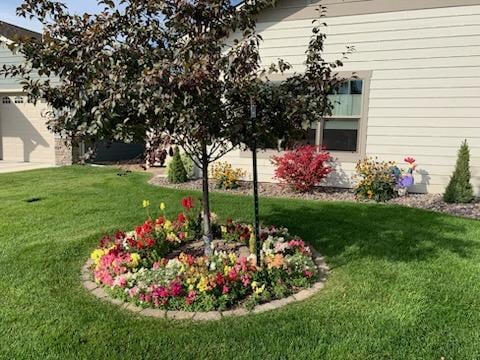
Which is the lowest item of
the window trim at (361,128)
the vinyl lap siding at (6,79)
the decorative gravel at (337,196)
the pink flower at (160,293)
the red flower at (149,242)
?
the pink flower at (160,293)

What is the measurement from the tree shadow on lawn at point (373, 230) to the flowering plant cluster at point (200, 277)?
2.61ft

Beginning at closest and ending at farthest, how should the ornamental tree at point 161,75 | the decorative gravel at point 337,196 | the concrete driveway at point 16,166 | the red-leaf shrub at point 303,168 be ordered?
1. the ornamental tree at point 161,75
2. the decorative gravel at point 337,196
3. the red-leaf shrub at point 303,168
4. the concrete driveway at point 16,166

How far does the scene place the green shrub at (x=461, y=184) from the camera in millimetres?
6605

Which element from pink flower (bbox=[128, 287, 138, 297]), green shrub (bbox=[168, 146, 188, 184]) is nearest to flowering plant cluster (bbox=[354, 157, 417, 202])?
green shrub (bbox=[168, 146, 188, 184])

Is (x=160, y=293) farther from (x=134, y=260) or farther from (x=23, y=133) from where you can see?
(x=23, y=133)

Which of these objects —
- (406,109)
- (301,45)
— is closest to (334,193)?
(406,109)

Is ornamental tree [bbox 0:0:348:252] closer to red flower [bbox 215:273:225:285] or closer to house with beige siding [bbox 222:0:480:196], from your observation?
red flower [bbox 215:273:225:285]

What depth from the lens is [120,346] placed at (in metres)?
2.65

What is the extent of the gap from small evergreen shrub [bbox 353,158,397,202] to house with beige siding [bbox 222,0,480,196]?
1.47 feet

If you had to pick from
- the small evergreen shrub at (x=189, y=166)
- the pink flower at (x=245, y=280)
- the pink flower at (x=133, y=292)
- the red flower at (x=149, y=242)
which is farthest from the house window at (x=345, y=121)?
the pink flower at (x=133, y=292)

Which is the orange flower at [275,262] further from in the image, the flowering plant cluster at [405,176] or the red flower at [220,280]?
the flowering plant cluster at [405,176]

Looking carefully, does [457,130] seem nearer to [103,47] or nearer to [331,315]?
[331,315]

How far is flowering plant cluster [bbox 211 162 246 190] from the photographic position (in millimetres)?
8062

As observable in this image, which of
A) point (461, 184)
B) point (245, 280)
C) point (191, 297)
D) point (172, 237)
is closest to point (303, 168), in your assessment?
point (461, 184)
